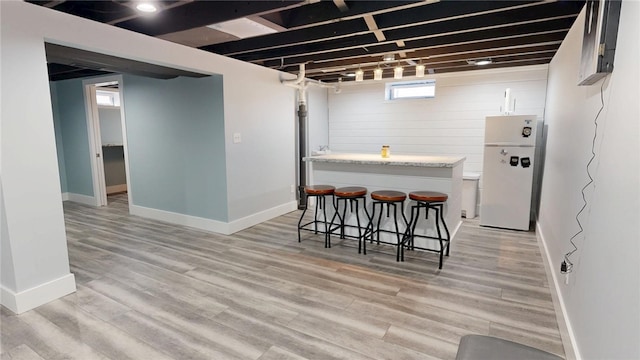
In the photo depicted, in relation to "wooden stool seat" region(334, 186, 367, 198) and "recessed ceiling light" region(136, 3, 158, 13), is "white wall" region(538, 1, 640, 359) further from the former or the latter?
"recessed ceiling light" region(136, 3, 158, 13)

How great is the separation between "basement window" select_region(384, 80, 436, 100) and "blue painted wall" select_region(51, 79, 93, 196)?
18.1ft

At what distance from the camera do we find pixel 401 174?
383cm

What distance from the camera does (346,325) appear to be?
7.82 ft

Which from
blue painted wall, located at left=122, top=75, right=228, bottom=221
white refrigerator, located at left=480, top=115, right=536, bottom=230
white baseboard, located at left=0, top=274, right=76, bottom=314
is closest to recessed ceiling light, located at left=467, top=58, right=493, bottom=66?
white refrigerator, located at left=480, top=115, right=536, bottom=230

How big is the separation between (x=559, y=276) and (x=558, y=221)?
0.49 metres

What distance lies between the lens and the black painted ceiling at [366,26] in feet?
8.93

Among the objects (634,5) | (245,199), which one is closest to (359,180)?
(245,199)

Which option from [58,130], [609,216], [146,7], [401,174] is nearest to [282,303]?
[401,174]

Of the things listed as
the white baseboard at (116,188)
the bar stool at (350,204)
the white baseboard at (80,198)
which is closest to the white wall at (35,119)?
the bar stool at (350,204)

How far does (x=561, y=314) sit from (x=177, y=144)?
4703 mm

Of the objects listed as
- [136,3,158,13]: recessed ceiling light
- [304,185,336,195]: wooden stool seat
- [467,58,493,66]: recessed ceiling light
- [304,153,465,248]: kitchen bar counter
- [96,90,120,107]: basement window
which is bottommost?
[304,185,336,195]: wooden stool seat

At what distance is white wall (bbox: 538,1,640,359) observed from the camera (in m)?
1.22

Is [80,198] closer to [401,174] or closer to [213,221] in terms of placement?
[213,221]

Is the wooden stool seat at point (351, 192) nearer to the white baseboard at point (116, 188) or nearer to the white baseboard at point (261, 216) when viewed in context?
the white baseboard at point (261, 216)
